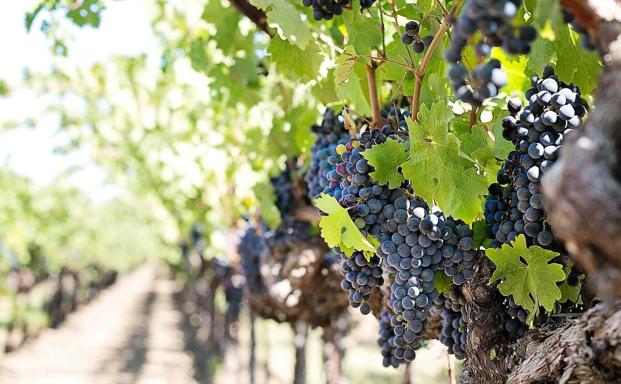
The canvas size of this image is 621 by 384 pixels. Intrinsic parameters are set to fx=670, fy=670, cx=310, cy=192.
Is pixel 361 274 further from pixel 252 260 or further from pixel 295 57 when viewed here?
pixel 252 260

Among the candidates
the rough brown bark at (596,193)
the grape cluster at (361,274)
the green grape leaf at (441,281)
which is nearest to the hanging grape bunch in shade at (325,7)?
the grape cluster at (361,274)

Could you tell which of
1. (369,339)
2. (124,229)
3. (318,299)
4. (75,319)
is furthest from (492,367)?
(124,229)

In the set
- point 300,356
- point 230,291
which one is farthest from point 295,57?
point 230,291

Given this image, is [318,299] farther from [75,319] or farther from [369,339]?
[75,319]

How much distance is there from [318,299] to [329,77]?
2.34m

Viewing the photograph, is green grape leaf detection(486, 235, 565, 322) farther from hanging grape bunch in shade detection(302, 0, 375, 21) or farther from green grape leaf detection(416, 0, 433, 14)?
hanging grape bunch in shade detection(302, 0, 375, 21)

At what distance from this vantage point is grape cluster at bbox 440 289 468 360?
2182 mm

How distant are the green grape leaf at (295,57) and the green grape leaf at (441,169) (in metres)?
0.67

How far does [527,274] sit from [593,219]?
96 centimetres

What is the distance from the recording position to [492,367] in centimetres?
204

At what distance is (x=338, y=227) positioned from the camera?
1975 millimetres

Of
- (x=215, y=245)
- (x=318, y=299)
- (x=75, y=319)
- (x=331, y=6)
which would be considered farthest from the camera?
(x=75, y=319)

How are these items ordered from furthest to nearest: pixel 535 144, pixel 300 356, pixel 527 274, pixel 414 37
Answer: pixel 300 356, pixel 414 37, pixel 527 274, pixel 535 144

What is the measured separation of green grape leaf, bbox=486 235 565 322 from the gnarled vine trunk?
0.33ft
